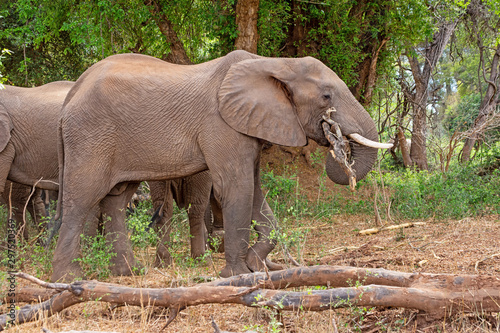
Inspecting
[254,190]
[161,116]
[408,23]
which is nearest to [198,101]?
[161,116]

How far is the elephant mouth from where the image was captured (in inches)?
239

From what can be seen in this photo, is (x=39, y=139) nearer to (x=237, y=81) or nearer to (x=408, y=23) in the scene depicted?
(x=237, y=81)

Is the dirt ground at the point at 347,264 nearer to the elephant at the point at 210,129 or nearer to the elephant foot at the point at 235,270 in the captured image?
the elephant foot at the point at 235,270

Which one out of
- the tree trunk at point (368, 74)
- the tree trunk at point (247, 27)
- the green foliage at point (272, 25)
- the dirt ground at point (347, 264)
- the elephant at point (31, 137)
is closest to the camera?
the dirt ground at point (347, 264)

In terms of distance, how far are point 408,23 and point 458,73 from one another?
24.9 m

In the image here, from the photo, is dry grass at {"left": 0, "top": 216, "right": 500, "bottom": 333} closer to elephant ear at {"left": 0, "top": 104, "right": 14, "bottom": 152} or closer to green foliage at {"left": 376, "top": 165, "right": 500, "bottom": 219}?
green foliage at {"left": 376, "top": 165, "right": 500, "bottom": 219}

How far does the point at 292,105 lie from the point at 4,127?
4.23 metres

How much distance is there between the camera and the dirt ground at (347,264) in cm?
440

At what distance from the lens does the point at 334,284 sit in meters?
4.59

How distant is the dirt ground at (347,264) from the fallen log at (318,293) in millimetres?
111

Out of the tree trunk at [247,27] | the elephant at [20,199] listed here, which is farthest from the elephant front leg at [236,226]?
the tree trunk at [247,27]

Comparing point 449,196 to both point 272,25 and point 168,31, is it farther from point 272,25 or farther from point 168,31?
point 168,31

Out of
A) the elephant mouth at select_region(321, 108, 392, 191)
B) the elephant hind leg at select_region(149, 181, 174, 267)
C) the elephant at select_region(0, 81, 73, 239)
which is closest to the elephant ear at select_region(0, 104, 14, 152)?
the elephant at select_region(0, 81, 73, 239)

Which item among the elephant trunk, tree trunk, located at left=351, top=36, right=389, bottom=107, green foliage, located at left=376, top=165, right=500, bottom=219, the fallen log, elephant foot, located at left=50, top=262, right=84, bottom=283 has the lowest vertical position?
elephant foot, located at left=50, top=262, right=84, bottom=283
